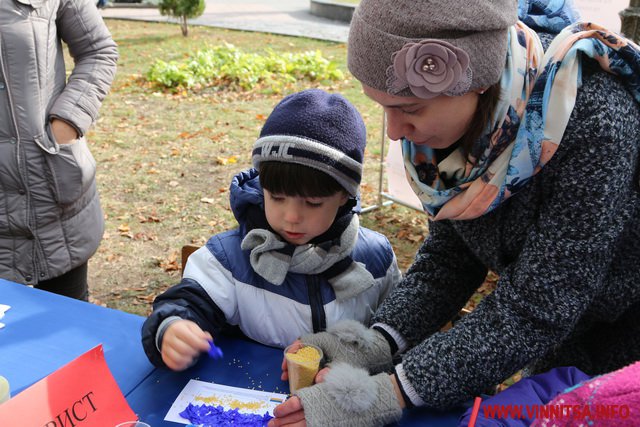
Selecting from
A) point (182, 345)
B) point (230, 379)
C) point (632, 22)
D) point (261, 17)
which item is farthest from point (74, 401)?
point (261, 17)

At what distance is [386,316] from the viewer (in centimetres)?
156

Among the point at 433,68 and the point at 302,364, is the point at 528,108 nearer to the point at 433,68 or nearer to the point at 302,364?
the point at 433,68

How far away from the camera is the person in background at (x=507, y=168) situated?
1118 mm

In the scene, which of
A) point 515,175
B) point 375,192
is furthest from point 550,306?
point 375,192

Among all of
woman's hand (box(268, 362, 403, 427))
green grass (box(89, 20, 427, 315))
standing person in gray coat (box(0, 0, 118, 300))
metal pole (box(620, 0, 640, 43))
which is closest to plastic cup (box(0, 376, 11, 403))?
woman's hand (box(268, 362, 403, 427))

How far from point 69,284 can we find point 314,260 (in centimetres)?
133

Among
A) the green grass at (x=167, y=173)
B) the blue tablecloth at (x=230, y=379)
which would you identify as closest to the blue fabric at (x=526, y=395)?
the blue tablecloth at (x=230, y=379)

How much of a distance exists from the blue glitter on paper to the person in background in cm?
9

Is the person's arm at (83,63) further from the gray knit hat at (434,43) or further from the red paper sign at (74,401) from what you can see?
the gray knit hat at (434,43)

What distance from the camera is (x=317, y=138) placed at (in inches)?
64.6

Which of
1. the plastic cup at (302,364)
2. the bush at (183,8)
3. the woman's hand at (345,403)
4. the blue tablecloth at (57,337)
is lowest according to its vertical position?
the bush at (183,8)

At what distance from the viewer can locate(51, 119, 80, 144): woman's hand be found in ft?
7.79

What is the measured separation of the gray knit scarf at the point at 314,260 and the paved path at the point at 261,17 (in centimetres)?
950

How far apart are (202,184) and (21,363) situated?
3635 millimetres
